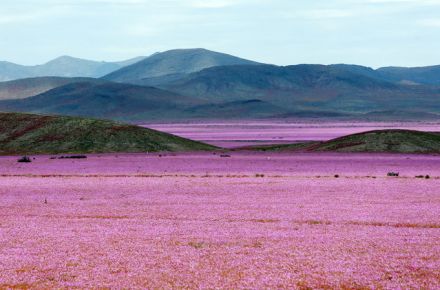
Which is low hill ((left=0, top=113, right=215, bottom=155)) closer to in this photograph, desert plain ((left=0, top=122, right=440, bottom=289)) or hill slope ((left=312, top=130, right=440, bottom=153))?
hill slope ((left=312, top=130, right=440, bottom=153))

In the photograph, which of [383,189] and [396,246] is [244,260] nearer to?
[396,246]

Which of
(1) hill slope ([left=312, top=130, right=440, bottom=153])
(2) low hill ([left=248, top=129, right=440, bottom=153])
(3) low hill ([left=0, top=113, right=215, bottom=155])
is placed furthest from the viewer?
(3) low hill ([left=0, top=113, right=215, bottom=155])

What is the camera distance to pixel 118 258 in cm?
2036

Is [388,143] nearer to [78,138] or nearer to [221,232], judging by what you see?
[78,138]

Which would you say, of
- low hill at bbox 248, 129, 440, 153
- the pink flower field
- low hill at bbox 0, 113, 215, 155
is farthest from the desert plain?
low hill at bbox 0, 113, 215, 155

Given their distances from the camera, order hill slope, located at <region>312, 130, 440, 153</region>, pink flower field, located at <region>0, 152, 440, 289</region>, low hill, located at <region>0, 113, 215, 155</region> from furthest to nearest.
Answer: low hill, located at <region>0, 113, 215, 155</region>, hill slope, located at <region>312, 130, 440, 153</region>, pink flower field, located at <region>0, 152, 440, 289</region>

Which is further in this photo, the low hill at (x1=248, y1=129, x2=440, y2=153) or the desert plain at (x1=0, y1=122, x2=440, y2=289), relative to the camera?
the low hill at (x1=248, y1=129, x2=440, y2=153)

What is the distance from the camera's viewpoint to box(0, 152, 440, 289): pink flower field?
59.5 ft

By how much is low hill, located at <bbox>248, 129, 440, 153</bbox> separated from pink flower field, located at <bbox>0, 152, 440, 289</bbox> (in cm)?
3027

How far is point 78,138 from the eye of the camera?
91375 millimetres

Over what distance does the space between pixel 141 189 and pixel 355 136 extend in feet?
166

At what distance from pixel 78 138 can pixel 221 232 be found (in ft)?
226

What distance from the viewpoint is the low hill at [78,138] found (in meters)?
87.8

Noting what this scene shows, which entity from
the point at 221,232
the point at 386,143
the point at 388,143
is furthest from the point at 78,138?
the point at 221,232
